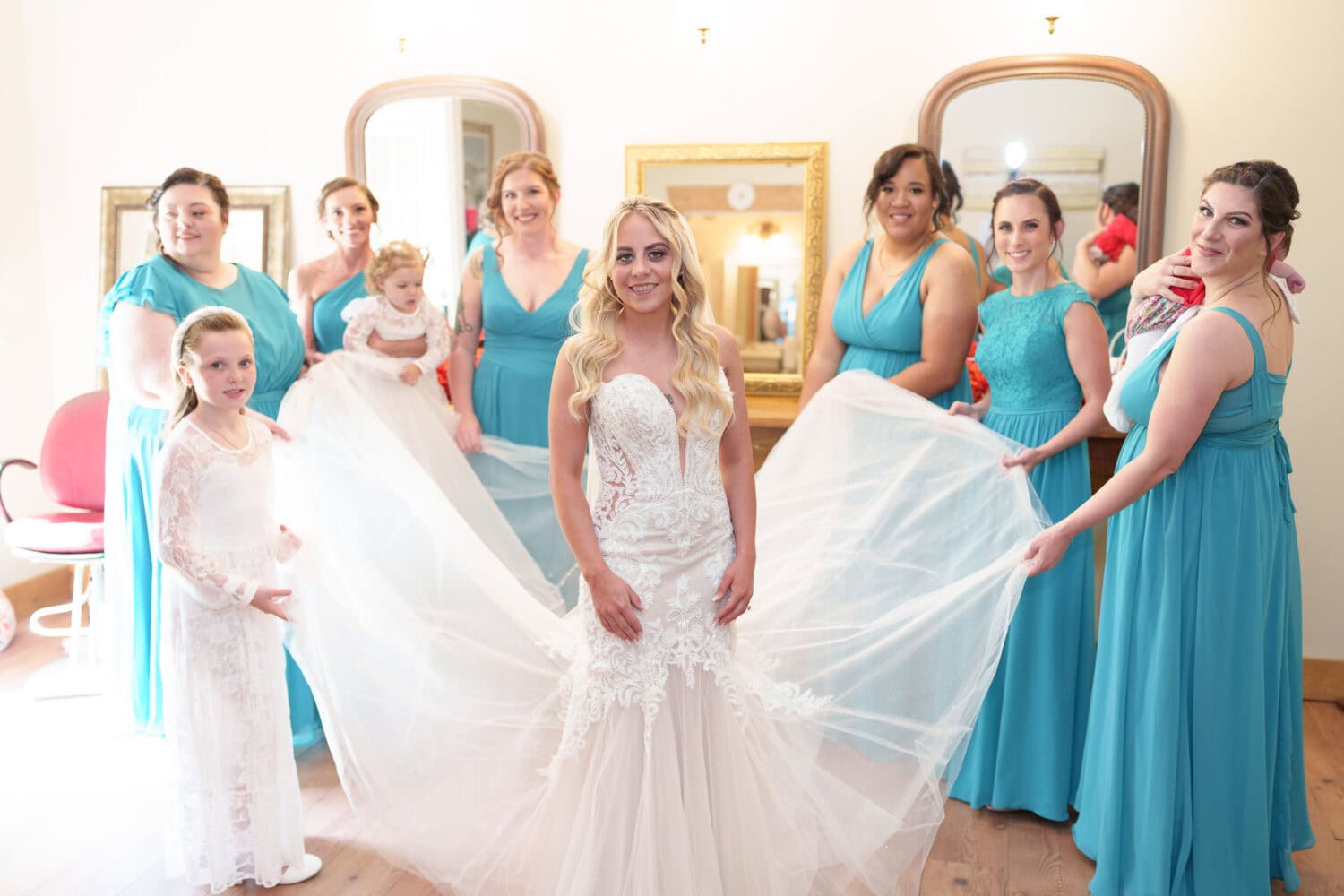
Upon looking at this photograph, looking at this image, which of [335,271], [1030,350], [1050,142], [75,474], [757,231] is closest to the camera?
[1030,350]

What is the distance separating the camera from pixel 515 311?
3836 millimetres

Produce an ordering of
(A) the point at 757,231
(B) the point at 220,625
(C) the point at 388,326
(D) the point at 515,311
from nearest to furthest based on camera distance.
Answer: (B) the point at 220,625 < (C) the point at 388,326 < (D) the point at 515,311 < (A) the point at 757,231

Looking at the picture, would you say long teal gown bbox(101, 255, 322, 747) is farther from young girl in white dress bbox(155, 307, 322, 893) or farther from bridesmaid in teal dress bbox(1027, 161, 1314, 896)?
bridesmaid in teal dress bbox(1027, 161, 1314, 896)

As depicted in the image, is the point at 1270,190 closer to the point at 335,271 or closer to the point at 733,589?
the point at 733,589

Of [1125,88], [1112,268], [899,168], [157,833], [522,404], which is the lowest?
[157,833]

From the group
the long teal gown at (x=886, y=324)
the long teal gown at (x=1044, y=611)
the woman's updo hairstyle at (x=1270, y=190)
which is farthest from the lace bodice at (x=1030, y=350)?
the woman's updo hairstyle at (x=1270, y=190)

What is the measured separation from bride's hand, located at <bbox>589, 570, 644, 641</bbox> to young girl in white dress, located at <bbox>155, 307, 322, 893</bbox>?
87 centimetres

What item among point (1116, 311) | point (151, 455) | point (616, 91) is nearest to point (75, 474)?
point (151, 455)

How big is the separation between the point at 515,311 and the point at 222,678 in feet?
5.36

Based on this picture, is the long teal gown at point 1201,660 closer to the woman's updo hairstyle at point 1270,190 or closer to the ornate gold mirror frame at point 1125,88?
the woman's updo hairstyle at point 1270,190

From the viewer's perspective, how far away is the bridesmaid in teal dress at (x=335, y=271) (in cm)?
386

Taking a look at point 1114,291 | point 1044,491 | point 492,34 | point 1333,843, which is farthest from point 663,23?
point 1333,843

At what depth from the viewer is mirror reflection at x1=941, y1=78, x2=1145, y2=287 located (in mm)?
4223

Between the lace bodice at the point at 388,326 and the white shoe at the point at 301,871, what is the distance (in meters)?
1.55
